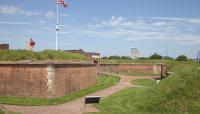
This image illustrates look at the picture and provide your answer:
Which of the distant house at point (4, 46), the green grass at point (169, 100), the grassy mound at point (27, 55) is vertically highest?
the distant house at point (4, 46)

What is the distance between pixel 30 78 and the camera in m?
17.4

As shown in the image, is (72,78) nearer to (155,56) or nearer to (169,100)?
(169,100)

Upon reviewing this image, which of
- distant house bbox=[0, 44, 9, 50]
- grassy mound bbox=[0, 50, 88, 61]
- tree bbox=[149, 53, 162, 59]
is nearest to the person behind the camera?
grassy mound bbox=[0, 50, 88, 61]

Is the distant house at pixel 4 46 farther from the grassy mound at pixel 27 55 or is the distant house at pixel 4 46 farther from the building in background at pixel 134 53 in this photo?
the building in background at pixel 134 53

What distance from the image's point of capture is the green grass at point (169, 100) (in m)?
13.3

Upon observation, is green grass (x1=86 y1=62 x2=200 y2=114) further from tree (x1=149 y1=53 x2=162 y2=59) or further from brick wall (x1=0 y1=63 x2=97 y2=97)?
tree (x1=149 y1=53 x2=162 y2=59)

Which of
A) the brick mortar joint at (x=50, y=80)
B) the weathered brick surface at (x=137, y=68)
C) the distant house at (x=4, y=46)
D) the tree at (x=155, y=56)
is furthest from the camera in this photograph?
the tree at (x=155, y=56)

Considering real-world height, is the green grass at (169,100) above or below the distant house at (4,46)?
below

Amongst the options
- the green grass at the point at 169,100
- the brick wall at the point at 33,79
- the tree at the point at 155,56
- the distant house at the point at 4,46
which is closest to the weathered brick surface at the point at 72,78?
the brick wall at the point at 33,79

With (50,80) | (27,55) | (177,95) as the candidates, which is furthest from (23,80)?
(177,95)

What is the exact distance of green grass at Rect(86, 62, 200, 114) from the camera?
43.7ft

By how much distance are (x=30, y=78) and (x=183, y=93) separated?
7200mm

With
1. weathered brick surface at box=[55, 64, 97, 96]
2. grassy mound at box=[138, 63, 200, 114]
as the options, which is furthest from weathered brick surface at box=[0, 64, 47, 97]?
grassy mound at box=[138, 63, 200, 114]

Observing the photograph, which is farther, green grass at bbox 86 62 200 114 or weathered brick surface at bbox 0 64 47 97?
weathered brick surface at bbox 0 64 47 97
